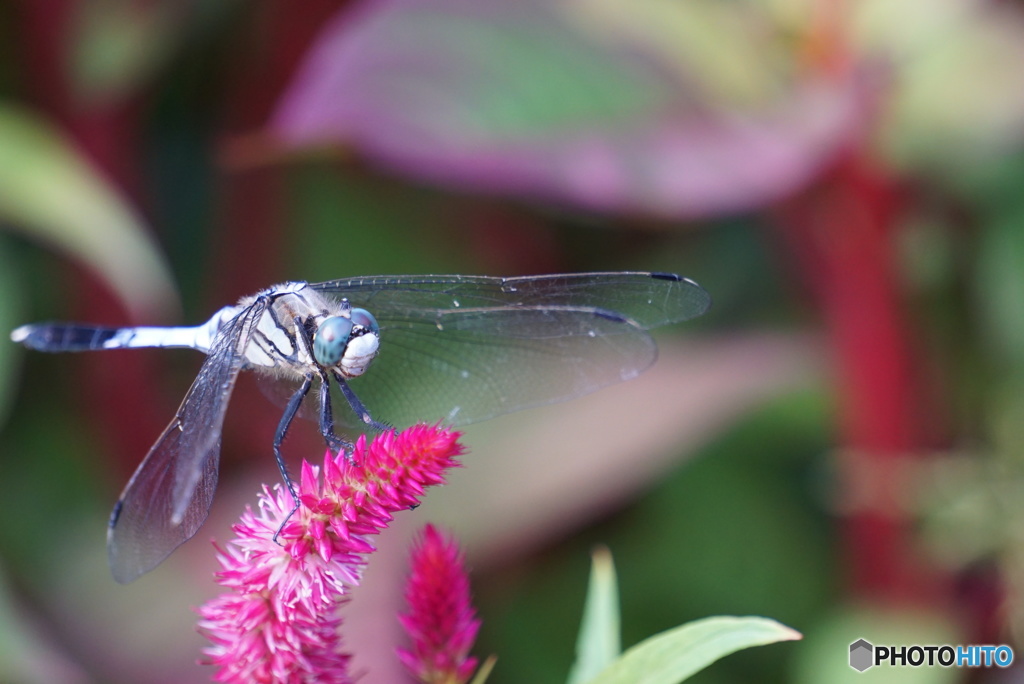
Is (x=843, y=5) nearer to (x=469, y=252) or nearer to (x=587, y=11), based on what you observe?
(x=587, y=11)

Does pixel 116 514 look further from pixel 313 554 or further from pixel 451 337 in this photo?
pixel 451 337

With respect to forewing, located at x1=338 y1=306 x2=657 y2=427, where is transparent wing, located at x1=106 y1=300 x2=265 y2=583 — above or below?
below

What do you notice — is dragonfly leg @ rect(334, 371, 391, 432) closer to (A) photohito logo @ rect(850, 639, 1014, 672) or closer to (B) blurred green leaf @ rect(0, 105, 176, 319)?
(B) blurred green leaf @ rect(0, 105, 176, 319)

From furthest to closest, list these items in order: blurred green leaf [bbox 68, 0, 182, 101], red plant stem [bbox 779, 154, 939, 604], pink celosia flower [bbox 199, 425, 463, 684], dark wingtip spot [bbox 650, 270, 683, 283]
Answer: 1. blurred green leaf [bbox 68, 0, 182, 101]
2. red plant stem [bbox 779, 154, 939, 604]
3. dark wingtip spot [bbox 650, 270, 683, 283]
4. pink celosia flower [bbox 199, 425, 463, 684]

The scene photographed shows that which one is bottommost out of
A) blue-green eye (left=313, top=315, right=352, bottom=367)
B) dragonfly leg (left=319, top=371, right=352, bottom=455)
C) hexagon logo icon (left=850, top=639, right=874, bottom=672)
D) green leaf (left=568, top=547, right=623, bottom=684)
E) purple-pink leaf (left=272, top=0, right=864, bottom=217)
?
green leaf (left=568, top=547, right=623, bottom=684)

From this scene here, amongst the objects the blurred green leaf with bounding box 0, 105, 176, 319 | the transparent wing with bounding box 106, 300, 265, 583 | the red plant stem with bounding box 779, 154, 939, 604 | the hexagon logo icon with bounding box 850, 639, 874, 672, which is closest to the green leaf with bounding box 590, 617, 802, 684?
the transparent wing with bounding box 106, 300, 265, 583

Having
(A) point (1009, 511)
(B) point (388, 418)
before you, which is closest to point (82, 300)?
(B) point (388, 418)

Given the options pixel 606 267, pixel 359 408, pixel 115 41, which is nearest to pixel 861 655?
pixel 359 408
